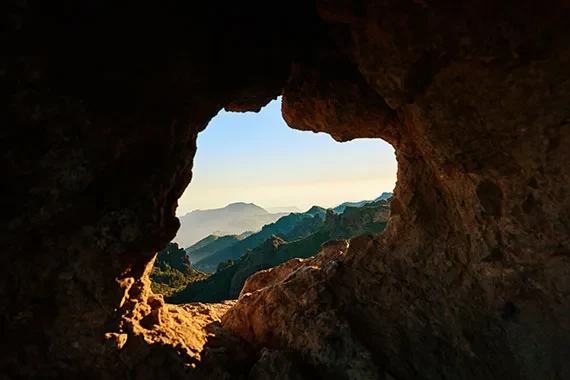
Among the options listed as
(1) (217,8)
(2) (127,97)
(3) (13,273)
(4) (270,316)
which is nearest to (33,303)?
(3) (13,273)

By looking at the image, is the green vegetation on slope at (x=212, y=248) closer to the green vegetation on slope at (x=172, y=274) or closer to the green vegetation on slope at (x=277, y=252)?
the green vegetation on slope at (x=172, y=274)

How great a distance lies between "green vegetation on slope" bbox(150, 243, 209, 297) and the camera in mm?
32619

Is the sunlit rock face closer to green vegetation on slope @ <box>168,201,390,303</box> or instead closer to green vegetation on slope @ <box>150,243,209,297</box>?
green vegetation on slope @ <box>150,243,209,297</box>

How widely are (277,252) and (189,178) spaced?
3447 centimetres

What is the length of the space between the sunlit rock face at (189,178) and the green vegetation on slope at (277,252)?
25.5 m

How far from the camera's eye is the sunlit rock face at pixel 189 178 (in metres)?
4.88

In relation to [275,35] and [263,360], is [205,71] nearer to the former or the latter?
[275,35]

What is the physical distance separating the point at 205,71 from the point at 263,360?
4.50 metres

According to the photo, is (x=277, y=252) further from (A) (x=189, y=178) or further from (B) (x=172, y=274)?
(A) (x=189, y=178)

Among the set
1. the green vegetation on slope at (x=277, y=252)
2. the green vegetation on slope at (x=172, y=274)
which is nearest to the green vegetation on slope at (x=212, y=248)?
the green vegetation on slope at (x=172, y=274)

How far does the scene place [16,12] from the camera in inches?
175

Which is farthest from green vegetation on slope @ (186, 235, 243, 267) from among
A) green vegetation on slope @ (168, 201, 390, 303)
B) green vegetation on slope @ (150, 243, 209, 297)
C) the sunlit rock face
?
the sunlit rock face

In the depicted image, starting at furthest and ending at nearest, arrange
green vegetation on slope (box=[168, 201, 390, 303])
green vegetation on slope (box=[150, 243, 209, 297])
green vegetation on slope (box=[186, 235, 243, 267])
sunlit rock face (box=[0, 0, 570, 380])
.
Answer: green vegetation on slope (box=[186, 235, 243, 267]) < green vegetation on slope (box=[150, 243, 209, 297]) < green vegetation on slope (box=[168, 201, 390, 303]) < sunlit rock face (box=[0, 0, 570, 380])

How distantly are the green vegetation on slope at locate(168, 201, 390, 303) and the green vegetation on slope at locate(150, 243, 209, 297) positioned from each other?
1.61 metres
